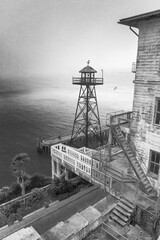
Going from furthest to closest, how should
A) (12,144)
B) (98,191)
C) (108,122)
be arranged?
(12,144)
(98,191)
(108,122)

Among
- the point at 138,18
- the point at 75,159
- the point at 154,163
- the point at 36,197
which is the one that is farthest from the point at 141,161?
the point at 138,18

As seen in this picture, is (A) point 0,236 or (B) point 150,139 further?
(B) point 150,139

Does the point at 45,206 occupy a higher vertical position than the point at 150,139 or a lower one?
lower

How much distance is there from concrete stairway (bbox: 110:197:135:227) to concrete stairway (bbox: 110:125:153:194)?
2051mm

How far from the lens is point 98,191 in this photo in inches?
690

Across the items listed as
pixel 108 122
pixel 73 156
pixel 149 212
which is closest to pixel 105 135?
pixel 73 156

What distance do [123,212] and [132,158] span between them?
397 centimetres

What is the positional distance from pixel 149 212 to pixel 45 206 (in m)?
8.43

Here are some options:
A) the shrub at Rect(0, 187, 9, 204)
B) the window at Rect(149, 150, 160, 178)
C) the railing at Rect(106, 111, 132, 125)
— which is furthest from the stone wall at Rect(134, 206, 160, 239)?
the shrub at Rect(0, 187, 9, 204)

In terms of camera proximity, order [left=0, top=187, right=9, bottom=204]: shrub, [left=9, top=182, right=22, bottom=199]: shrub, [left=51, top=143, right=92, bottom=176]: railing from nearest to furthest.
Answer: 1. [left=51, top=143, right=92, bottom=176]: railing
2. [left=0, top=187, right=9, bottom=204]: shrub
3. [left=9, top=182, right=22, bottom=199]: shrub

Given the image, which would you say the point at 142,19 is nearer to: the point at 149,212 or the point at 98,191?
the point at 149,212

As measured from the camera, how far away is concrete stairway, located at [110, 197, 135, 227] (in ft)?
39.2

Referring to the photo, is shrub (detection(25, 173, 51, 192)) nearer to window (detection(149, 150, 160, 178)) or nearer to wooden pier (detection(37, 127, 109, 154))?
window (detection(149, 150, 160, 178))

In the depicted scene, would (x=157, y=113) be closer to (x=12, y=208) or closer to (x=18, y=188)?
(x=12, y=208)
